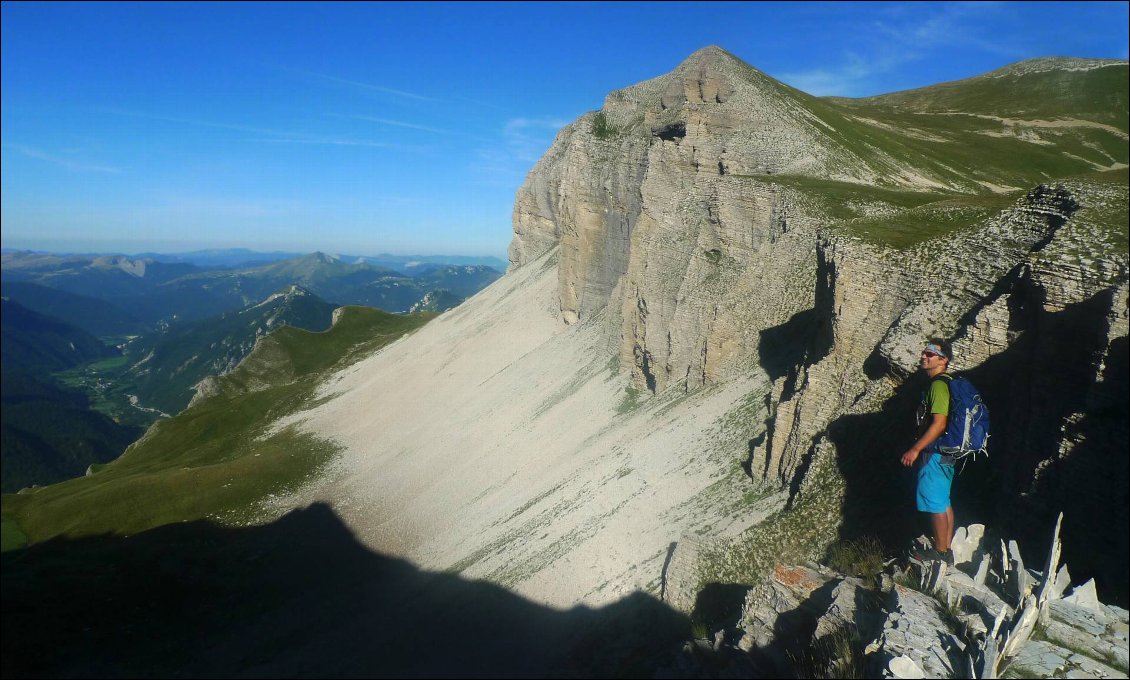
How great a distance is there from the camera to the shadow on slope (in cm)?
1160

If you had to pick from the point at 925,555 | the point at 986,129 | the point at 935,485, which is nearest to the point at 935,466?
the point at 935,485

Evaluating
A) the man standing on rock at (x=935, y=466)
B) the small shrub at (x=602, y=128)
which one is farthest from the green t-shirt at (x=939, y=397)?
the small shrub at (x=602, y=128)

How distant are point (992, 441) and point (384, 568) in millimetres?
37173

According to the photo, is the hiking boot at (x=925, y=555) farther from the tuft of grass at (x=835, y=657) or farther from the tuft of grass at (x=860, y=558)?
the tuft of grass at (x=835, y=657)

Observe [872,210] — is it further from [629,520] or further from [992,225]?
[629,520]

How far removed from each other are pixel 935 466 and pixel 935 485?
16.8 inches

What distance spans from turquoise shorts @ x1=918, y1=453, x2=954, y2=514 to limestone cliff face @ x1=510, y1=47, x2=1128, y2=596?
2.79 metres

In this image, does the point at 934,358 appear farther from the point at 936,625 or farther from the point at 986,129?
the point at 986,129

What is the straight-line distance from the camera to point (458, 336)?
8119 cm

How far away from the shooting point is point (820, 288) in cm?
2792

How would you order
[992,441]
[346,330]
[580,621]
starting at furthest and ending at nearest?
[346,330] → [580,621] → [992,441]

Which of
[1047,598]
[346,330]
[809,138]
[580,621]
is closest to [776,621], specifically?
[1047,598]

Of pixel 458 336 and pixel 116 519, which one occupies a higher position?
pixel 458 336

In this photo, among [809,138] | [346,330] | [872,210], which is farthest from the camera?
[346,330]
